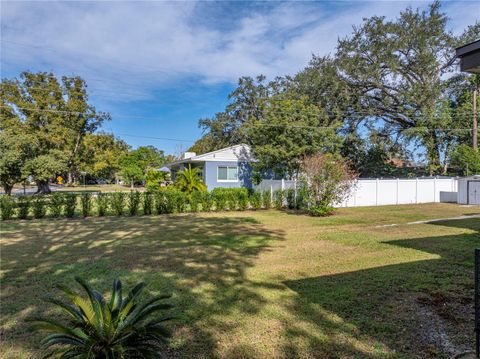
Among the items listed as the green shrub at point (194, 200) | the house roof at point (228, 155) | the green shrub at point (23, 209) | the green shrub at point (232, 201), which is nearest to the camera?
the green shrub at point (23, 209)

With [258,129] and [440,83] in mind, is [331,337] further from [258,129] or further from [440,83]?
[440,83]

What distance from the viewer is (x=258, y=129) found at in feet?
65.1

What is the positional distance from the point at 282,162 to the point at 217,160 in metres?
5.73

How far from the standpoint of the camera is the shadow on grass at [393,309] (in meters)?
3.03

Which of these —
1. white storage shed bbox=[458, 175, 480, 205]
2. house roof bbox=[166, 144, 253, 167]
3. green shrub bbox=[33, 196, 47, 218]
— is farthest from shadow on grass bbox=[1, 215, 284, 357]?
white storage shed bbox=[458, 175, 480, 205]

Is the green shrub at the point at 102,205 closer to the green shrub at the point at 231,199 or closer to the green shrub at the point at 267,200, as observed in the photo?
the green shrub at the point at 231,199

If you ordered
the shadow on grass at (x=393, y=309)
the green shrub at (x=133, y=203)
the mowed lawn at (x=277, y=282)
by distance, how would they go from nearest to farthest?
the shadow on grass at (x=393, y=309)
the mowed lawn at (x=277, y=282)
the green shrub at (x=133, y=203)

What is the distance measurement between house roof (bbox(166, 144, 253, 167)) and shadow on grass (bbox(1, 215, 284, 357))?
11891 millimetres

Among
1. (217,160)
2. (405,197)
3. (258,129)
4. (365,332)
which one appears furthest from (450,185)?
(365,332)

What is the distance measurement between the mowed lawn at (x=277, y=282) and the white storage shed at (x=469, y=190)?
1028cm

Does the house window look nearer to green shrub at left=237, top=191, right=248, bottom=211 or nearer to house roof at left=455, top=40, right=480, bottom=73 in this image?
green shrub at left=237, top=191, right=248, bottom=211

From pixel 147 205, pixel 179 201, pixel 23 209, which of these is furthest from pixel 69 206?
pixel 179 201

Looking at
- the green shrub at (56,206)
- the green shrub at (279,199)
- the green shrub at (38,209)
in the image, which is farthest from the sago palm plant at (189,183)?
the green shrub at (38,209)

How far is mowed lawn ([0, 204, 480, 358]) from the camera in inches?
124
